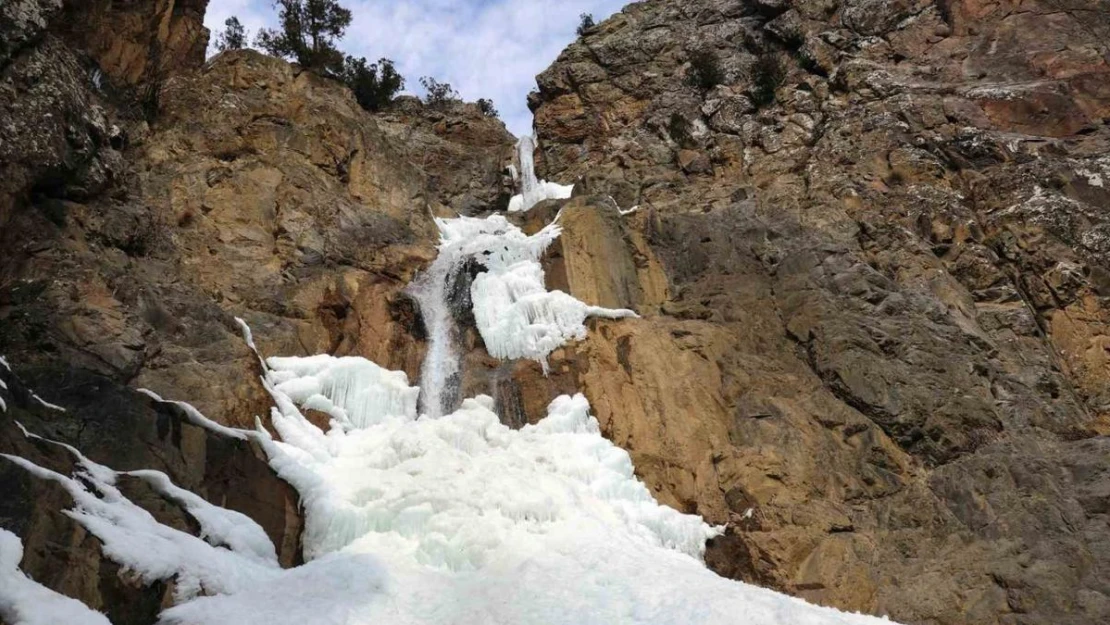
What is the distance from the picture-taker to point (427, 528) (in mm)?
12797

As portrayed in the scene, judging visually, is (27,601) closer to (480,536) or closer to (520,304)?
(480,536)

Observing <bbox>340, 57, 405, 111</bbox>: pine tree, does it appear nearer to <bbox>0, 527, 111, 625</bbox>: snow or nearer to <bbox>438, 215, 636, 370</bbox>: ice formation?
<bbox>438, 215, 636, 370</bbox>: ice formation

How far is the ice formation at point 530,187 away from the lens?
29.6 metres

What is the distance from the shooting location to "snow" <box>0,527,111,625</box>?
7523mm

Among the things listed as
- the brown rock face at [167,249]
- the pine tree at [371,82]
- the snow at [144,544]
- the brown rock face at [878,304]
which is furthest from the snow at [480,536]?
the pine tree at [371,82]

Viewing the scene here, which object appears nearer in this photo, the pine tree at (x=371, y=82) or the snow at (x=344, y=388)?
the snow at (x=344, y=388)

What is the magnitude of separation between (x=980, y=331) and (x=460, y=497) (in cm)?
1244

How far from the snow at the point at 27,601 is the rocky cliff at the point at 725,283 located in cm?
29

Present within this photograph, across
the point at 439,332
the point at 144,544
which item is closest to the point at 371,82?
the point at 439,332

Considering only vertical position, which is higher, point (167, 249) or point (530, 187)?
point (530, 187)

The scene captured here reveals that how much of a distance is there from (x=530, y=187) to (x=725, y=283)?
13.0 meters

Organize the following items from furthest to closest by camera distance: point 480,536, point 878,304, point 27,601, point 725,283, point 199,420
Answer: point 725,283
point 878,304
point 480,536
point 199,420
point 27,601

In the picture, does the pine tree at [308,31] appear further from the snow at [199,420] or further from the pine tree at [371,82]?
the snow at [199,420]

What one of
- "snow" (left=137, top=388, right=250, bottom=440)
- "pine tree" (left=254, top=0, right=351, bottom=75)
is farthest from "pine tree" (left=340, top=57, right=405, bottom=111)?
"snow" (left=137, top=388, right=250, bottom=440)
